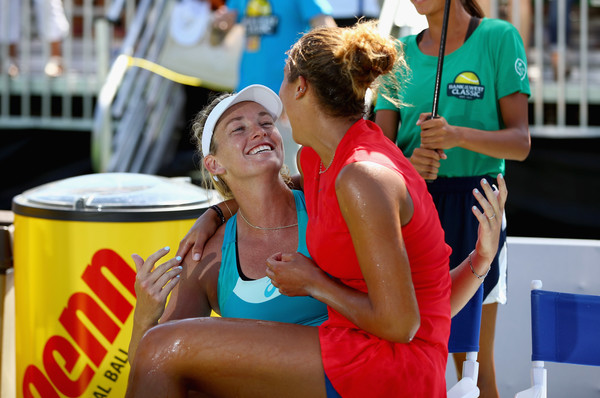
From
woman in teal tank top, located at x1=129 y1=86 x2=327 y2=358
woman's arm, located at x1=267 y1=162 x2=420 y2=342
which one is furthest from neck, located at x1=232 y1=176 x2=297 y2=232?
woman's arm, located at x1=267 y1=162 x2=420 y2=342

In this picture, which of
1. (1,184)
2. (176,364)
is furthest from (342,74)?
(1,184)

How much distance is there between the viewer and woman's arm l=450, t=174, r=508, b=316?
6.44 ft

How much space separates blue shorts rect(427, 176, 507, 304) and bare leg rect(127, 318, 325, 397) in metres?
0.90

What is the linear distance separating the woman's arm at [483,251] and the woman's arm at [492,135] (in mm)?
268

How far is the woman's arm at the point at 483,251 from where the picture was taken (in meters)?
1.96

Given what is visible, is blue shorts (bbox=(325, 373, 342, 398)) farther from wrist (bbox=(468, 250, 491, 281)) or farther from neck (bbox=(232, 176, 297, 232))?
neck (bbox=(232, 176, 297, 232))

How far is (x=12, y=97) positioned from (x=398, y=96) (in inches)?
231

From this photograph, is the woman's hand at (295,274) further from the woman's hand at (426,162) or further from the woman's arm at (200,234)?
the woman's hand at (426,162)

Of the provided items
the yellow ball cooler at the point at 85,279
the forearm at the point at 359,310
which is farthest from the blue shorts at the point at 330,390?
the yellow ball cooler at the point at 85,279

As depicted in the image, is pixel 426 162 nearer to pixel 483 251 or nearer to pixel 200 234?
pixel 483 251

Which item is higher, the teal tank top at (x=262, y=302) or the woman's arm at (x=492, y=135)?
the woman's arm at (x=492, y=135)

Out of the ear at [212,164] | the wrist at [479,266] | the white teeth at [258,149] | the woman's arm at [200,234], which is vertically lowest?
the wrist at [479,266]

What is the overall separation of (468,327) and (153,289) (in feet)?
3.17

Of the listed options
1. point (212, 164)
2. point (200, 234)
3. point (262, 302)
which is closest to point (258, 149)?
point (212, 164)
